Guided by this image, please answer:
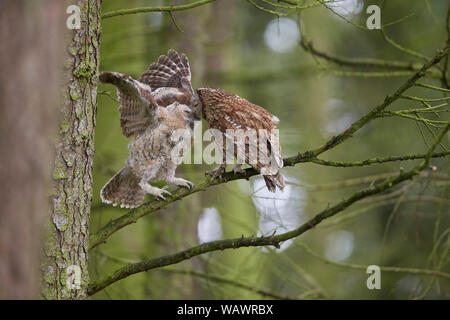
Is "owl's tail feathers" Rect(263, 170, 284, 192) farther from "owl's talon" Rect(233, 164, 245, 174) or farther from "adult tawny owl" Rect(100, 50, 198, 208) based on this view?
"adult tawny owl" Rect(100, 50, 198, 208)

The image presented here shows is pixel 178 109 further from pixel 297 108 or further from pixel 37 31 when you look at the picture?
pixel 297 108

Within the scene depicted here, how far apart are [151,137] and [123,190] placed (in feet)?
1.88

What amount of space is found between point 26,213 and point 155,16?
6350 millimetres

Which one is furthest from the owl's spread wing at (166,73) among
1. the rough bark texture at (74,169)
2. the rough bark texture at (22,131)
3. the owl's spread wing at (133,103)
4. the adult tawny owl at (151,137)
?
the rough bark texture at (22,131)

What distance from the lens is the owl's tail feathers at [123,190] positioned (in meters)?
4.79

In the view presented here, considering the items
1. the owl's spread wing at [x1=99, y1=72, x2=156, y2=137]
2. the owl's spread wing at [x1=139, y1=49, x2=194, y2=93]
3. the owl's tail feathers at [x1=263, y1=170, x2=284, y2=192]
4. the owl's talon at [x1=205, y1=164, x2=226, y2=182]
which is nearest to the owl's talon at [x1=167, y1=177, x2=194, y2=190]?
the owl's talon at [x1=205, y1=164, x2=226, y2=182]

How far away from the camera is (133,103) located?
14.4 feet

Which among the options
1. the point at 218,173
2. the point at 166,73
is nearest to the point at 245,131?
the point at 218,173

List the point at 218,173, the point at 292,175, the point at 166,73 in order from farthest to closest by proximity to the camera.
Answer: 1. the point at 292,175
2. the point at 166,73
3. the point at 218,173

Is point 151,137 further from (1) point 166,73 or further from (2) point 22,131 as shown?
(2) point 22,131

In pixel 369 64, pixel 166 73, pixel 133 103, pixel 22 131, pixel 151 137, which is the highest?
pixel 369 64

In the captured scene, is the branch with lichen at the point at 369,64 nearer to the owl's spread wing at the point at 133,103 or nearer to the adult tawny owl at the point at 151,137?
the adult tawny owl at the point at 151,137

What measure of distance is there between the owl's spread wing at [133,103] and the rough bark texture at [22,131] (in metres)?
1.43
